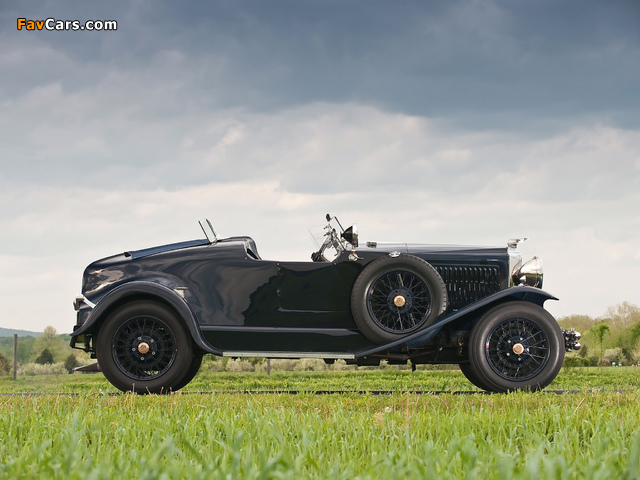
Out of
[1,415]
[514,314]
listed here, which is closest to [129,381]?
[1,415]

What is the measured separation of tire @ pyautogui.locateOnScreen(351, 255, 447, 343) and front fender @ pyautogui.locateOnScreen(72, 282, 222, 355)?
162 cm

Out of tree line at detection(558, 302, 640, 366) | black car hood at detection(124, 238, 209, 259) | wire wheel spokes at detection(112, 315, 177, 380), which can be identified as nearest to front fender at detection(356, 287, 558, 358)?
wire wheel spokes at detection(112, 315, 177, 380)

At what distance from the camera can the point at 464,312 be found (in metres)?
6.22

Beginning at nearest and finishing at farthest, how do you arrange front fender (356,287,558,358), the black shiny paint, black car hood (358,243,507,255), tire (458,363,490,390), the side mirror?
front fender (356,287,558,358) < tire (458,363,490,390) < the black shiny paint < the side mirror < black car hood (358,243,507,255)

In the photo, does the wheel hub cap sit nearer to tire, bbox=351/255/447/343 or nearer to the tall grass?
tire, bbox=351/255/447/343

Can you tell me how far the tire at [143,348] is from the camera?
6.21m

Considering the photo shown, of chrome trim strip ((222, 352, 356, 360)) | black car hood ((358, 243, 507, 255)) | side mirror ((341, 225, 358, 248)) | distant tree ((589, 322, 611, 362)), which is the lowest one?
distant tree ((589, 322, 611, 362))

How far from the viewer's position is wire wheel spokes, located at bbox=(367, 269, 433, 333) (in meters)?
6.27

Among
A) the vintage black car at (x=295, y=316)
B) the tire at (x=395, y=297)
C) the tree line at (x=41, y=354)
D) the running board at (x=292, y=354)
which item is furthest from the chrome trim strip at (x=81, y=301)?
the tree line at (x=41, y=354)

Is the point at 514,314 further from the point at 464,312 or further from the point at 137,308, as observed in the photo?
the point at 137,308

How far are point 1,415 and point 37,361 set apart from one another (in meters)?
15.3

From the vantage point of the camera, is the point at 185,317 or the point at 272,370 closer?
the point at 185,317

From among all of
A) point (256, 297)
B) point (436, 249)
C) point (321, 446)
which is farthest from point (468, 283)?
point (321, 446)

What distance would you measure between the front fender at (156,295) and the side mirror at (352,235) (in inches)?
73.8
